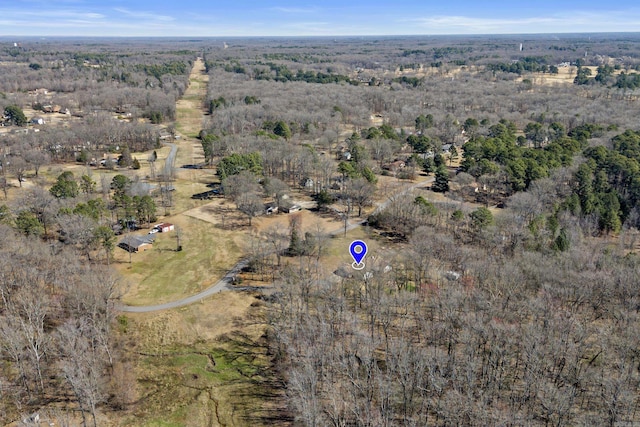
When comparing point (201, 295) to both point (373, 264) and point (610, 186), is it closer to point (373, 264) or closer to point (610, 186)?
point (373, 264)

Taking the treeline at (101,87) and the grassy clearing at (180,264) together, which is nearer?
the grassy clearing at (180,264)

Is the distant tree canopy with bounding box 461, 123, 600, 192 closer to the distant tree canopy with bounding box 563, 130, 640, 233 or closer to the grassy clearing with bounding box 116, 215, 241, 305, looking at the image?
the distant tree canopy with bounding box 563, 130, 640, 233

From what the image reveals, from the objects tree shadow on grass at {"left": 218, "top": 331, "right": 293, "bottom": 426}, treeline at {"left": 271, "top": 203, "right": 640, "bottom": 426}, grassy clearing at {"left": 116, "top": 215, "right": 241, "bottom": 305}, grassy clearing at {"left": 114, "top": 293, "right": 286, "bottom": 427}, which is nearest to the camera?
treeline at {"left": 271, "top": 203, "right": 640, "bottom": 426}

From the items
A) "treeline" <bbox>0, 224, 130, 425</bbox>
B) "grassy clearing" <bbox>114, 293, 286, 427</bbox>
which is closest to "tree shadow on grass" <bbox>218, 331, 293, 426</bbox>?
"grassy clearing" <bbox>114, 293, 286, 427</bbox>

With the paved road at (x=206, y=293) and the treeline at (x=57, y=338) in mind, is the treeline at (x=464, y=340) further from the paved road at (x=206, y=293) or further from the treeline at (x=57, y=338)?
the treeline at (x=57, y=338)

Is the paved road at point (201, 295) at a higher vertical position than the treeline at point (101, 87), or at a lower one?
lower

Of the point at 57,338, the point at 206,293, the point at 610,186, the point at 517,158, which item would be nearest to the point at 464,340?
the point at 206,293

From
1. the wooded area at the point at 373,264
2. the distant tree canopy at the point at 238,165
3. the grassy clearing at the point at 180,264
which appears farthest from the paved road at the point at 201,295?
the distant tree canopy at the point at 238,165

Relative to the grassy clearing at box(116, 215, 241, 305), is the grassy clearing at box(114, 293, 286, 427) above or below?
below

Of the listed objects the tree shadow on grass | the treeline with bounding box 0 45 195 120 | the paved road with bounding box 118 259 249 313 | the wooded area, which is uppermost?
the treeline with bounding box 0 45 195 120
